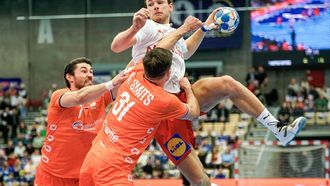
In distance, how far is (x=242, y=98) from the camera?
23.2 feet

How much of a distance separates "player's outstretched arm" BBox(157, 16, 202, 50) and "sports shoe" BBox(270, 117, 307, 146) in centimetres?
141

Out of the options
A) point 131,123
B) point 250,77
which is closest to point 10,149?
point 250,77

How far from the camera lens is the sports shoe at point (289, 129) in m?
7.00

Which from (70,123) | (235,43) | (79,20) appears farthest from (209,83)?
(79,20)

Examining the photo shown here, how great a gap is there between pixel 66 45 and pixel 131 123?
79.9 feet

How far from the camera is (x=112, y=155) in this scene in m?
6.43

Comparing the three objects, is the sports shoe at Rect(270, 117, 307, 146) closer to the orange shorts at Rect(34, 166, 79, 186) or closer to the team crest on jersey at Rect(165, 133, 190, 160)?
the team crest on jersey at Rect(165, 133, 190, 160)

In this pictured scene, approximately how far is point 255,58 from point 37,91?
991 centimetres

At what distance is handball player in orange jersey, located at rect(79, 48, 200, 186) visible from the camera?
6.37 metres

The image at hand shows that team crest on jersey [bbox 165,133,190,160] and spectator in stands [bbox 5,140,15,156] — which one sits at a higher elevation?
team crest on jersey [bbox 165,133,190,160]

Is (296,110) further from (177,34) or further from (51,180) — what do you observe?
(177,34)

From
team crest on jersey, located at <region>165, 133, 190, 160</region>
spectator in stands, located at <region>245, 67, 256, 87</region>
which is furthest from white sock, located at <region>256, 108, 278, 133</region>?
spectator in stands, located at <region>245, 67, 256, 87</region>

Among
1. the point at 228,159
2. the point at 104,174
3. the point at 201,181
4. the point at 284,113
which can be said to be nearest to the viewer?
the point at 104,174

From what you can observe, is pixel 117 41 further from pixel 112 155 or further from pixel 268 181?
pixel 268 181
